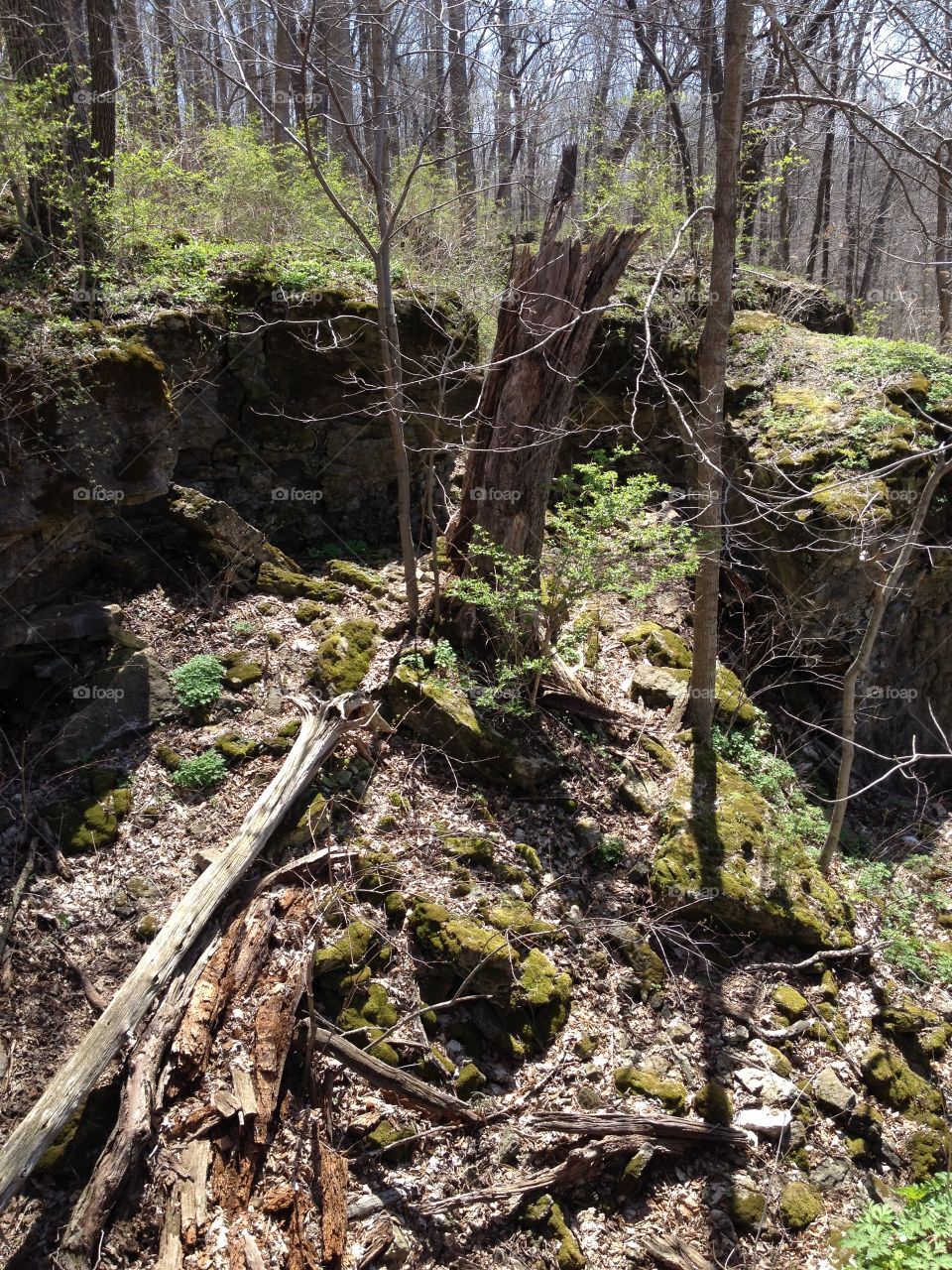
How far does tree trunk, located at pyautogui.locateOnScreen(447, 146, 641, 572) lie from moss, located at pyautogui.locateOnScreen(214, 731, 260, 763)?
2.46 m

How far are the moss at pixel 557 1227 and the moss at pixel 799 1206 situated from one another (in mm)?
1261

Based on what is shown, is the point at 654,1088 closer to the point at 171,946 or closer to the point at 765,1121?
the point at 765,1121


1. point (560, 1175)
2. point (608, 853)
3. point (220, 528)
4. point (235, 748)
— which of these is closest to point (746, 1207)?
point (560, 1175)

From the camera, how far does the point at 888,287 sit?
2100cm

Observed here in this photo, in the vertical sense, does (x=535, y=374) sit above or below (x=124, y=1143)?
above

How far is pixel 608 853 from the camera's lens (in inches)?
232

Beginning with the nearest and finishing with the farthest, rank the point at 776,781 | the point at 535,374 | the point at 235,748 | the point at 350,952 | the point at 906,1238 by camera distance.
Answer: the point at 906,1238
the point at 350,952
the point at 235,748
the point at 535,374
the point at 776,781

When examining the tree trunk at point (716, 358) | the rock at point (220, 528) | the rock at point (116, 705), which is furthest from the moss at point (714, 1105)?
the rock at point (220, 528)

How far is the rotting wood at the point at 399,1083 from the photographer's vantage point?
169 inches

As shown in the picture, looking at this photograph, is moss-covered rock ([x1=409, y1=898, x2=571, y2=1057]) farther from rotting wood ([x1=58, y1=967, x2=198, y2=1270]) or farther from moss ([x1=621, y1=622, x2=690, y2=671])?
moss ([x1=621, y1=622, x2=690, y2=671])

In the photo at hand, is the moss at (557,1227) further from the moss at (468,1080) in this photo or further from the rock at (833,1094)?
the rock at (833,1094)

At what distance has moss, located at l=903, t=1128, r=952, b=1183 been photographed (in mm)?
4789

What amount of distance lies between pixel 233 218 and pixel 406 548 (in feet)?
16.6

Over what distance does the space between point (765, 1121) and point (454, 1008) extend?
2012 millimetres
